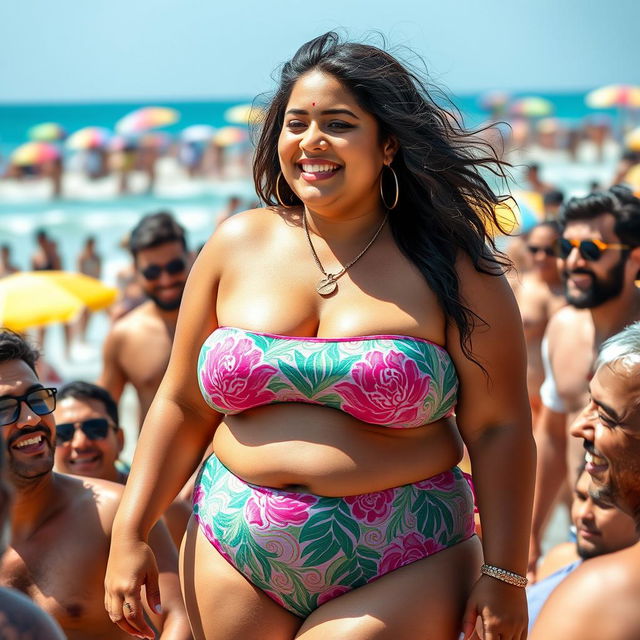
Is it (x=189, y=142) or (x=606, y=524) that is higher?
(x=606, y=524)

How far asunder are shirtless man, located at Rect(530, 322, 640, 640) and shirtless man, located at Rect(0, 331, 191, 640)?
3.69ft

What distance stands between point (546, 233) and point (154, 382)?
2680 mm

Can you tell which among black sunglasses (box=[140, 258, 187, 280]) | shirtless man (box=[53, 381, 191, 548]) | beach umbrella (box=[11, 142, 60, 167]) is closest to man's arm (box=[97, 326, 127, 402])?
black sunglasses (box=[140, 258, 187, 280])

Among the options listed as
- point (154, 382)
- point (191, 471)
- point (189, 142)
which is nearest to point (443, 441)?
point (191, 471)

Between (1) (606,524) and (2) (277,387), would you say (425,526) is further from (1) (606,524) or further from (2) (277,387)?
(1) (606,524)

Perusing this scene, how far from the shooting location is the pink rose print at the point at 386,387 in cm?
237

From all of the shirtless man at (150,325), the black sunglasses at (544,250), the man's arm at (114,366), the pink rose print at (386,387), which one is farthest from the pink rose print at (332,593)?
the black sunglasses at (544,250)

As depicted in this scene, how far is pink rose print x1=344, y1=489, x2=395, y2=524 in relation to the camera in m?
2.44

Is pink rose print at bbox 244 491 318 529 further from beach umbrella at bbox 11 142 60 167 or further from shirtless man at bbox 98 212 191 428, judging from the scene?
beach umbrella at bbox 11 142 60 167

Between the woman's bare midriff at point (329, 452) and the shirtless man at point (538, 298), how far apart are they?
366 cm

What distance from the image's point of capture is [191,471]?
2.76 meters

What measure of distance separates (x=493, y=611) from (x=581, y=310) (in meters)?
2.57

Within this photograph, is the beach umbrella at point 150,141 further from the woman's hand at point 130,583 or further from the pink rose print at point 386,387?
the pink rose print at point 386,387

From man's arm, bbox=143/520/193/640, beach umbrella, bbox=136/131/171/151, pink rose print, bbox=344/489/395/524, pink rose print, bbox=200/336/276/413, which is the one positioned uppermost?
Answer: pink rose print, bbox=200/336/276/413
